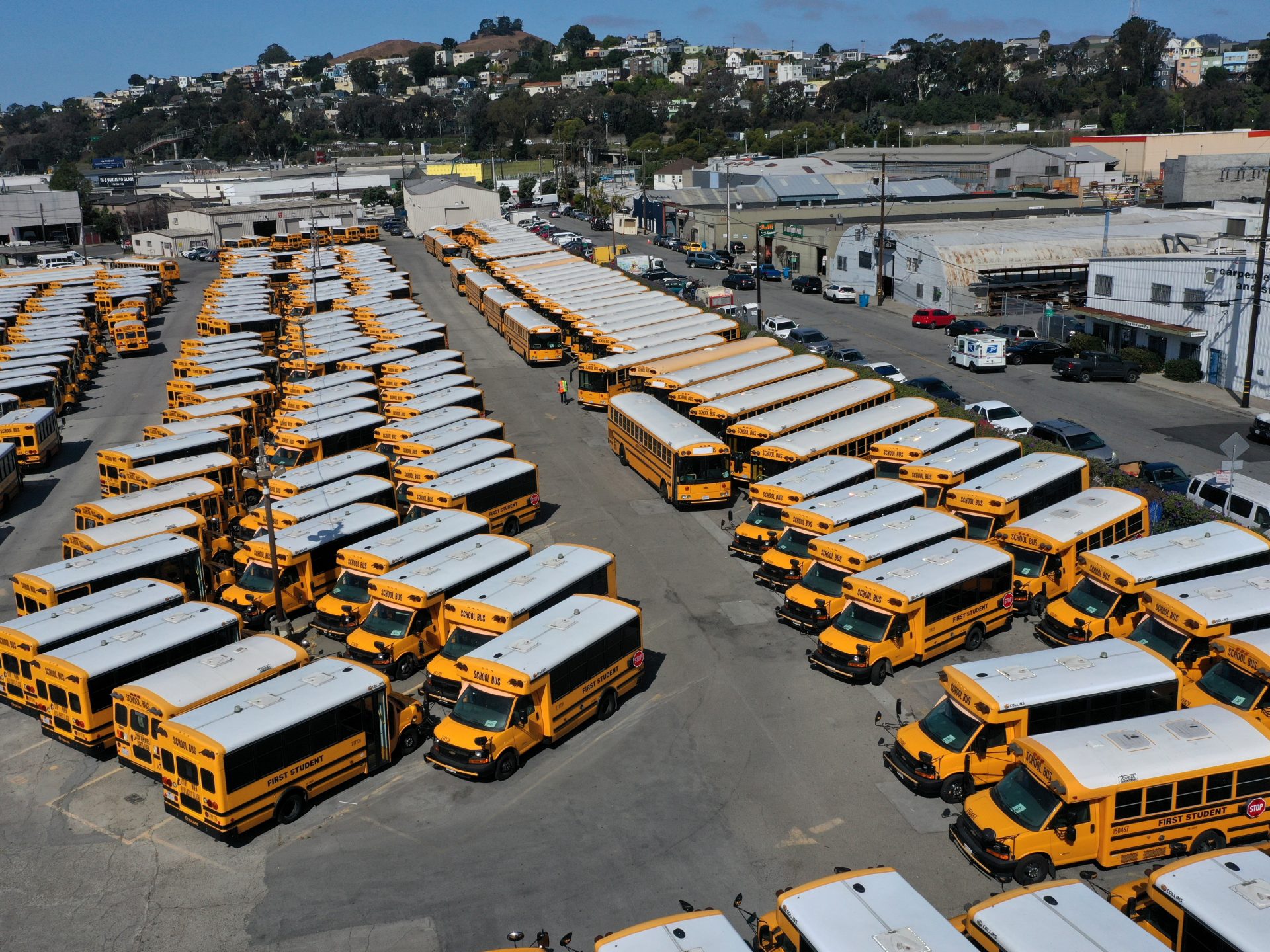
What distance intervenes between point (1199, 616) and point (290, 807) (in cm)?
1732

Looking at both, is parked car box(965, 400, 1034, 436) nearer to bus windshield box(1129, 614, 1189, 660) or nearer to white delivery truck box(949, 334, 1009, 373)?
white delivery truck box(949, 334, 1009, 373)

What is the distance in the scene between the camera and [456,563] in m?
25.4

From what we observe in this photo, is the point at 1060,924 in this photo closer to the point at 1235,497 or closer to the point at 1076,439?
the point at 1235,497

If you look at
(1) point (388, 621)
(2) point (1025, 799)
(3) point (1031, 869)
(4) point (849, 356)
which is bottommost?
(3) point (1031, 869)

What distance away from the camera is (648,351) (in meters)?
47.4

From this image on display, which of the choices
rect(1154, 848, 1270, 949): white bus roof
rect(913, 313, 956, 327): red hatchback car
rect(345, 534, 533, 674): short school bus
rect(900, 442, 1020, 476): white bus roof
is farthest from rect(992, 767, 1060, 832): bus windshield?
rect(913, 313, 956, 327): red hatchback car

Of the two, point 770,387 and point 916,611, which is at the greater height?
point 770,387

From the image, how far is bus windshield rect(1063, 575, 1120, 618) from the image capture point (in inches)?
926

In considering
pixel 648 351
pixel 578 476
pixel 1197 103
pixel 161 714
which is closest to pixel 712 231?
pixel 648 351

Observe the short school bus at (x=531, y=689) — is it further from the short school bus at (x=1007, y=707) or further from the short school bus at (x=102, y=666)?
the short school bus at (x=102, y=666)

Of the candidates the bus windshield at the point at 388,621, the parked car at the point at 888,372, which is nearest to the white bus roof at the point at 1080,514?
the bus windshield at the point at 388,621

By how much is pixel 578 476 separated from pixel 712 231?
66291 millimetres

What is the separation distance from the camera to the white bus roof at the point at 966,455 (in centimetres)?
3075

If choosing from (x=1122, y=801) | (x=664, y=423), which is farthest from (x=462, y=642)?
(x=664, y=423)
